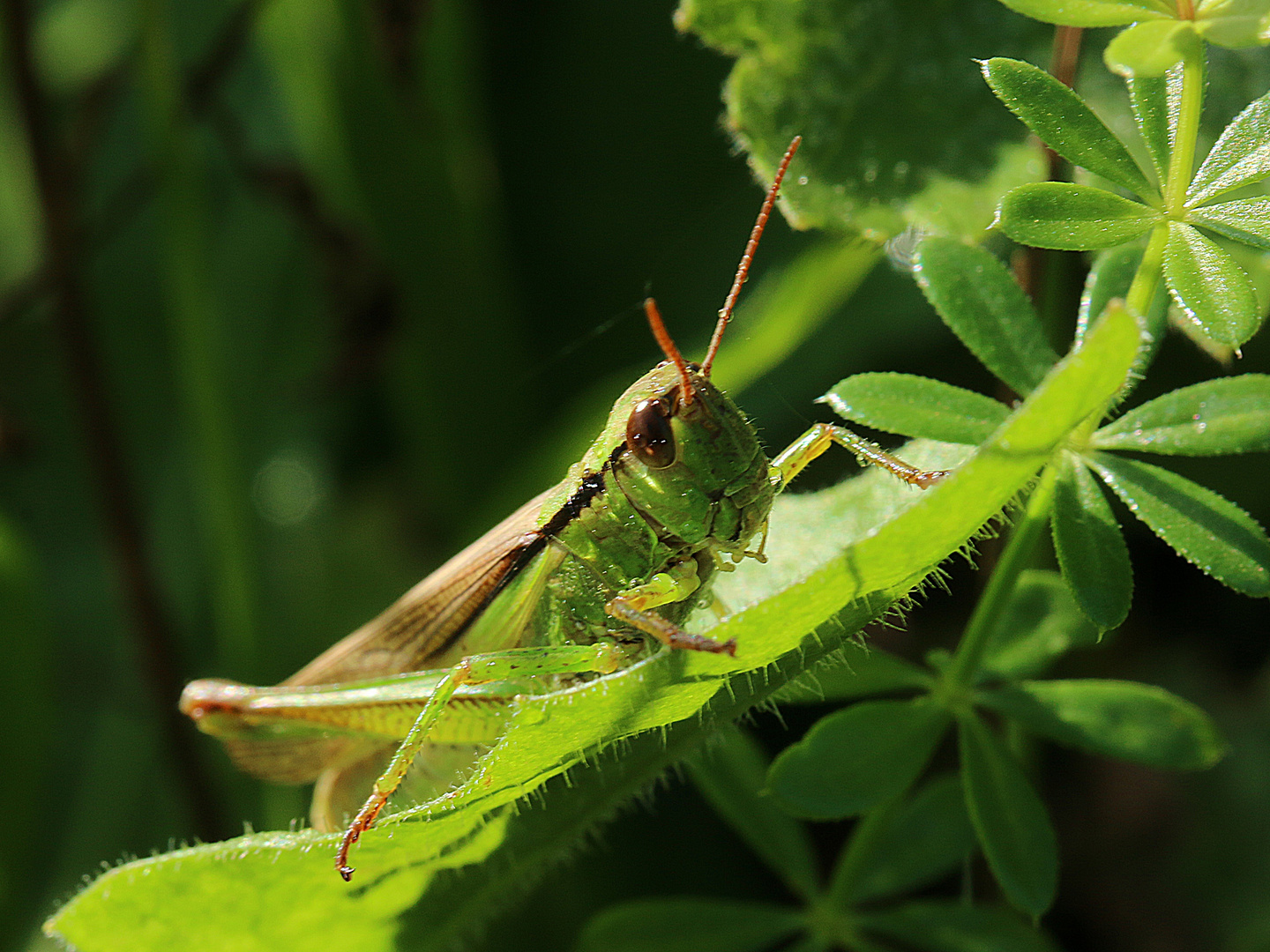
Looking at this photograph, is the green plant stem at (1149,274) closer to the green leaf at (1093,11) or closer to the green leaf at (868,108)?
the green leaf at (1093,11)

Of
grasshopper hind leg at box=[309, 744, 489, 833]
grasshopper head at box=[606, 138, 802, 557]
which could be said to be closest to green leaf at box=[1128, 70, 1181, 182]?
grasshopper head at box=[606, 138, 802, 557]

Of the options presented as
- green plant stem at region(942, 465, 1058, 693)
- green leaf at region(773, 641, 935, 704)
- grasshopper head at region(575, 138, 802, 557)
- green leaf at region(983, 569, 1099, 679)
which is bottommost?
green leaf at region(983, 569, 1099, 679)

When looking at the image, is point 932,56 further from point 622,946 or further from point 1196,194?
point 622,946

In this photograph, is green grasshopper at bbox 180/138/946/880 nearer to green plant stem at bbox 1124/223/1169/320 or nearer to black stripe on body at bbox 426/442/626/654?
black stripe on body at bbox 426/442/626/654

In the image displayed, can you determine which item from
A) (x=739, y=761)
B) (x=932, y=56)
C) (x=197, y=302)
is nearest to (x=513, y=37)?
(x=197, y=302)

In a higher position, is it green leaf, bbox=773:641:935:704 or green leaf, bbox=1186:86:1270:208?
green leaf, bbox=1186:86:1270:208

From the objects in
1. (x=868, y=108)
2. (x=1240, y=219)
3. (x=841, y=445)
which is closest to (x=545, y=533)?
(x=841, y=445)

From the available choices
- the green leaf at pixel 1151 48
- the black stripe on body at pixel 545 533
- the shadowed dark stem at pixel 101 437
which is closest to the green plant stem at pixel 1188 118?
the green leaf at pixel 1151 48

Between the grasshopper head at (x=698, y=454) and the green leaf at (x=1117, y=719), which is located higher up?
the grasshopper head at (x=698, y=454)
